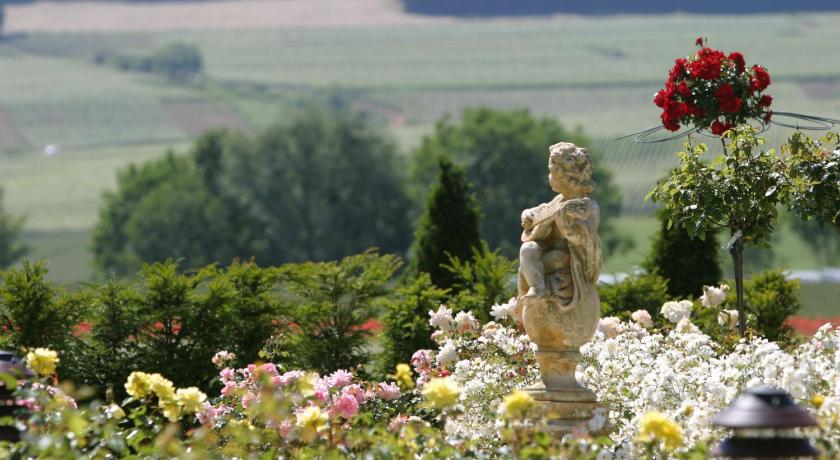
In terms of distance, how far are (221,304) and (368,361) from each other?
1568 mm

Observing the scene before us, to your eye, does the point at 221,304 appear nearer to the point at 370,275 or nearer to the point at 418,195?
the point at 370,275

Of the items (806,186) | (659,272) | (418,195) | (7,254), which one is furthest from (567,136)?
(806,186)

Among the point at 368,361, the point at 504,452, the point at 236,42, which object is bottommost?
the point at 236,42

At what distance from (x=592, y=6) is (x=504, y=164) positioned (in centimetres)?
11393

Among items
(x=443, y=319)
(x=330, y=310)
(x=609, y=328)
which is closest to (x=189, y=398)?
(x=443, y=319)

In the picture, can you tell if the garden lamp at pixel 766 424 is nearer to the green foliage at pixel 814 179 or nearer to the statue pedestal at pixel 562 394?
the statue pedestal at pixel 562 394

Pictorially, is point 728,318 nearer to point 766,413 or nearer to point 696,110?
point 696,110

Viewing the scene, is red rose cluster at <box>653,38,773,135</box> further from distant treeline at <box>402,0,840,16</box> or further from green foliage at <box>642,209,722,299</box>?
distant treeline at <box>402,0,840,16</box>

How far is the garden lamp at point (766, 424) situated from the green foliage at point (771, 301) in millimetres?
9553

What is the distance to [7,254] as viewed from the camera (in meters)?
71.9

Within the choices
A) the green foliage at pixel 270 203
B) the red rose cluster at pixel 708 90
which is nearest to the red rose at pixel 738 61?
the red rose cluster at pixel 708 90

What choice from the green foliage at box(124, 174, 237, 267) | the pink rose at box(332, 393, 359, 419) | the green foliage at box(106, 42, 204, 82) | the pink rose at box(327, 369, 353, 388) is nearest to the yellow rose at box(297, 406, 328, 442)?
the pink rose at box(332, 393, 359, 419)

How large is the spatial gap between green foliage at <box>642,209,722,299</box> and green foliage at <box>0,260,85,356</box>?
6.41 m

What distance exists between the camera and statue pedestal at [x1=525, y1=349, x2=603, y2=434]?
10406 millimetres
